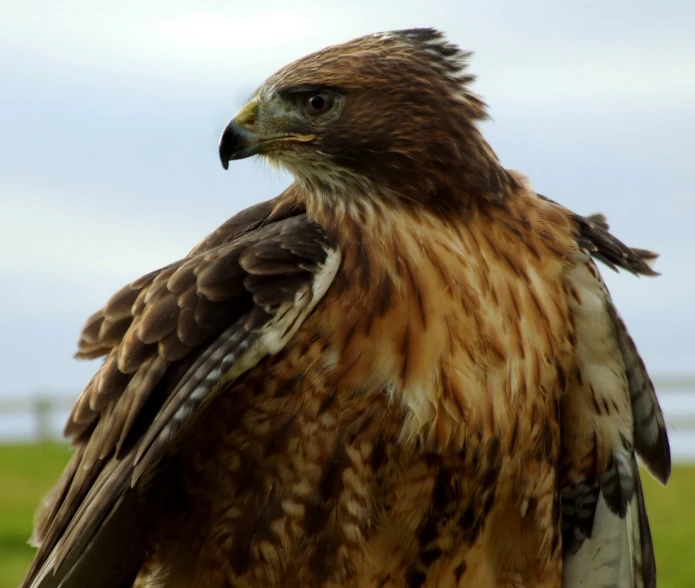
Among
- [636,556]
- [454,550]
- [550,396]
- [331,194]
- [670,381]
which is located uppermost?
[331,194]

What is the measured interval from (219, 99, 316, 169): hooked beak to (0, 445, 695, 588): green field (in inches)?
207

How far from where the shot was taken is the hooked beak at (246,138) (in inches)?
192

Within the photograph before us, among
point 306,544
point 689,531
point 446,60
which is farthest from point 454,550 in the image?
point 689,531

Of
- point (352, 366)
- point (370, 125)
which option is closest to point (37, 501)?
point (352, 366)

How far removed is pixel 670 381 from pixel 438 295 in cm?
1919

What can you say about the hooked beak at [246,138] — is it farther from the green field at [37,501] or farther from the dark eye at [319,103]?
the green field at [37,501]

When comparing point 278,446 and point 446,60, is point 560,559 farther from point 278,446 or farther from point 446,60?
point 446,60

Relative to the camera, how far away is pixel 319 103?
4824 millimetres

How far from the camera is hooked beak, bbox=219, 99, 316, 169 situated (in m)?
4.88

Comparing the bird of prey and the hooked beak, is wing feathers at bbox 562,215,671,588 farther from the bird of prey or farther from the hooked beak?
the hooked beak

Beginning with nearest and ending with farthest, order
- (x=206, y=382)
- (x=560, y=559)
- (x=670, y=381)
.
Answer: (x=206, y=382) < (x=560, y=559) < (x=670, y=381)

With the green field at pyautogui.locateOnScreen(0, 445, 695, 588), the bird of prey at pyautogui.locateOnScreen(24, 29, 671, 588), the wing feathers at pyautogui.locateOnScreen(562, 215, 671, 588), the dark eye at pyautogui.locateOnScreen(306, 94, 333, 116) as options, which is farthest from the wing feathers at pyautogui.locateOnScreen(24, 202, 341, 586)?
the green field at pyautogui.locateOnScreen(0, 445, 695, 588)

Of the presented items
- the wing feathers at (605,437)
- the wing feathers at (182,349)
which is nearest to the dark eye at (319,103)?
the wing feathers at (182,349)

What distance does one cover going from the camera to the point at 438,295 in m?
4.77
